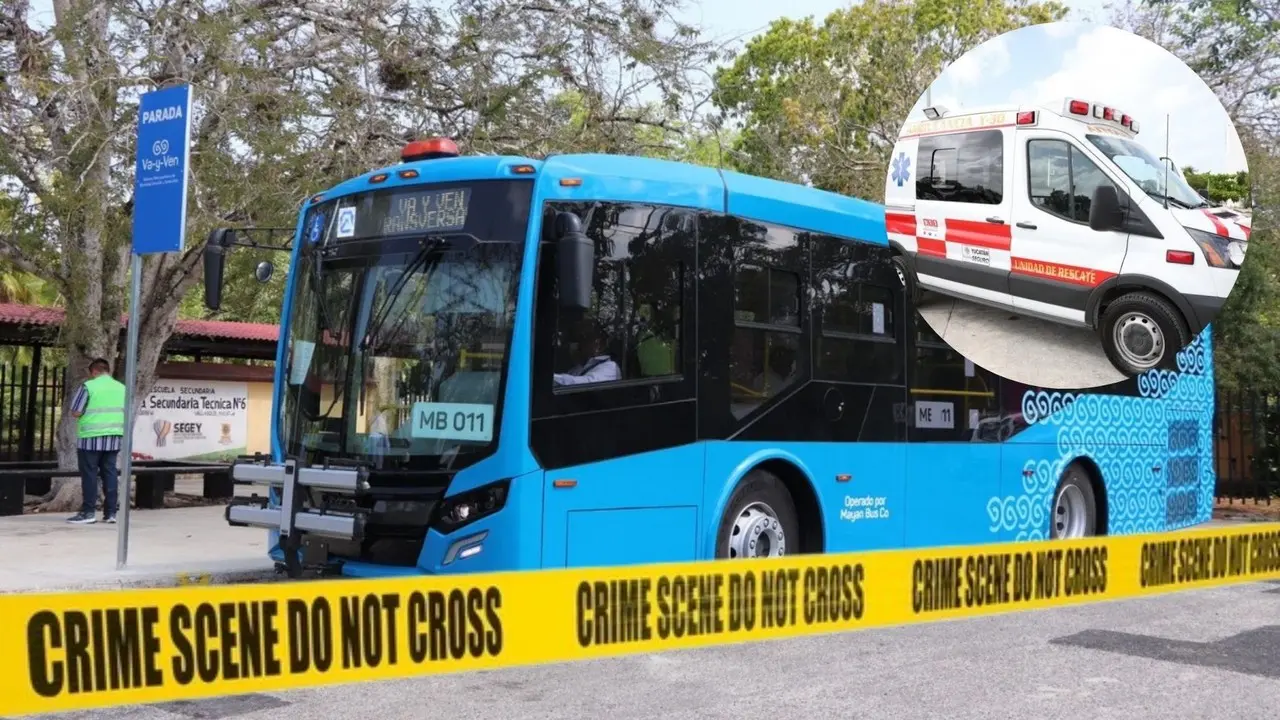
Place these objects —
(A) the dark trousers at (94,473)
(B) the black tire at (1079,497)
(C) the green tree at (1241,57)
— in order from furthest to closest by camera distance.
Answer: (A) the dark trousers at (94,473) < (B) the black tire at (1079,497) < (C) the green tree at (1241,57)

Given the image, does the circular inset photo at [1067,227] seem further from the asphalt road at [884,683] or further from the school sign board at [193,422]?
the school sign board at [193,422]

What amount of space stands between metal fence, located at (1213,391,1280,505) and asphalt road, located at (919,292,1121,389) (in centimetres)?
1619

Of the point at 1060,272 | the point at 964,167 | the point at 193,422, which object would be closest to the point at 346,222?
the point at 964,167

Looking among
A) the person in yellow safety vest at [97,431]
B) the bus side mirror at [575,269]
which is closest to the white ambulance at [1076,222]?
the bus side mirror at [575,269]

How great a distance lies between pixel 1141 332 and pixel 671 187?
507 cm

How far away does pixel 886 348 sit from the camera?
9188 mm

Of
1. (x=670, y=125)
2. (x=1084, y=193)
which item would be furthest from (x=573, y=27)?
(x=1084, y=193)

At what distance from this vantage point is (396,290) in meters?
7.89

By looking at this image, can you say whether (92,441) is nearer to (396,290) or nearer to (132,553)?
(132,553)

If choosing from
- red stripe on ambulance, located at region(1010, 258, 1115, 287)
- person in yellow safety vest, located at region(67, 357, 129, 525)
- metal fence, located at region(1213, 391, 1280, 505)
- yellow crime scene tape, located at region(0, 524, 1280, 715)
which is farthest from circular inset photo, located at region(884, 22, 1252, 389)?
metal fence, located at region(1213, 391, 1280, 505)

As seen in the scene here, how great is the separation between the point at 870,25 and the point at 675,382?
716 inches

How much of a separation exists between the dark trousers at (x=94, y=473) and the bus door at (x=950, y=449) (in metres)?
8.34

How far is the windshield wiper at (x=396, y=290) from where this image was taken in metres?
7.80

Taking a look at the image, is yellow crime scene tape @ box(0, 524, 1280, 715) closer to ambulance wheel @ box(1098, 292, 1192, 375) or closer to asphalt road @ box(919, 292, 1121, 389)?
asphalt road @ box(919, 292, 1121, 389)
